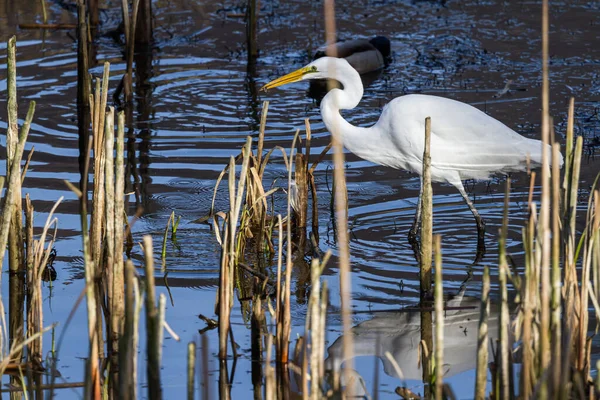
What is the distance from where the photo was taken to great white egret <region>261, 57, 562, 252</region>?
6.71 metres

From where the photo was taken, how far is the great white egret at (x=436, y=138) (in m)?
6.71

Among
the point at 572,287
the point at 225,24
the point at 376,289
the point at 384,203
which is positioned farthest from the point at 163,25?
the point at 572,287

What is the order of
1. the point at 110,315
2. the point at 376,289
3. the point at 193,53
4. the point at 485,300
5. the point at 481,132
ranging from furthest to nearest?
the point at 193,53 → the point at 481,132 → the point at 376,289 → the point at 110,315 → the point at 485,300

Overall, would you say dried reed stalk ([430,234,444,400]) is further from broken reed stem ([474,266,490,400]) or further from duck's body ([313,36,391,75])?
duck's body ([313,36,391,75])

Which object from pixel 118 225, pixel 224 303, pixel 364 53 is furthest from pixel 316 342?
pixel 364 53

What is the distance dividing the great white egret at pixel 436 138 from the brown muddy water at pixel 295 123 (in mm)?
473

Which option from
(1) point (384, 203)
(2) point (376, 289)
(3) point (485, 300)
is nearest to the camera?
(3) point (485, 300)

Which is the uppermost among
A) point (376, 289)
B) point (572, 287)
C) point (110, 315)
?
point (572, 287)

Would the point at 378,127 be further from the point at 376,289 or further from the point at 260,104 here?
the point at 260,104

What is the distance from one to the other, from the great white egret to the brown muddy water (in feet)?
1.55

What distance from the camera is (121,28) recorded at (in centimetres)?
1389

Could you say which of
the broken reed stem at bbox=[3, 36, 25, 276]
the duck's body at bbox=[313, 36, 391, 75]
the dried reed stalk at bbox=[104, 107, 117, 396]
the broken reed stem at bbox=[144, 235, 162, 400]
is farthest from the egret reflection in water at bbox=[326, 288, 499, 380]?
the duck's body at bbox=[313, 36, 391, 75]

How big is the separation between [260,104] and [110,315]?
6.56m

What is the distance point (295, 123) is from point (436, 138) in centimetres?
338
